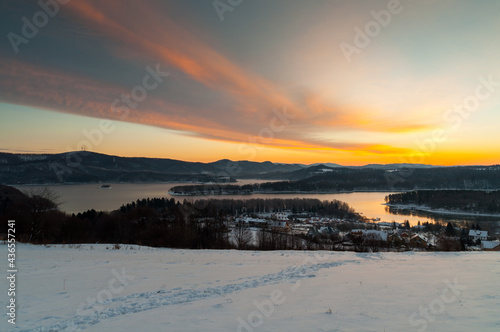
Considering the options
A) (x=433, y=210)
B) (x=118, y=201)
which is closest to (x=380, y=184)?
(x=433, y=210)

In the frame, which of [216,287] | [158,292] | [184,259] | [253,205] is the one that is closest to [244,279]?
[216,287]

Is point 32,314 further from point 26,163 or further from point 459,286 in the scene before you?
point 26,163

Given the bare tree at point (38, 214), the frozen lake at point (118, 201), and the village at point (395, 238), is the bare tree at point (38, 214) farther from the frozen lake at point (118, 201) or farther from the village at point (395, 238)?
the frozen lake at point (118, 201)

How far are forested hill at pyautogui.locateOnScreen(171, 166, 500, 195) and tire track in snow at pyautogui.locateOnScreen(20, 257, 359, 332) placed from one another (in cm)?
9700

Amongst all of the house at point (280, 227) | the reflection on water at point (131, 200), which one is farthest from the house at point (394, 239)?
the reflection on water at point (131, 200)

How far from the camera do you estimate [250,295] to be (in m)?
5.18

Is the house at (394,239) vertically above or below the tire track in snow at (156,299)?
below

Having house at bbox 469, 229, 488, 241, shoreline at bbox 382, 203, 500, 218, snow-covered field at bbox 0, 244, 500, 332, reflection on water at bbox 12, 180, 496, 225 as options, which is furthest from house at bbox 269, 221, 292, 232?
shoreline at bbox 382, 203, 500, 218

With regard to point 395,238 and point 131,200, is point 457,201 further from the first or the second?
point 131,200

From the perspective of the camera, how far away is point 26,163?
111m

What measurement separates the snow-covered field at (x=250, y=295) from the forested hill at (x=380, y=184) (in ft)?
314

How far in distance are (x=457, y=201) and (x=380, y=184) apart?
63334 mm

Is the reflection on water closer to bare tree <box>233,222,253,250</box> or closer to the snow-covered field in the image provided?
bare tree <box>233,222,253,250</box>

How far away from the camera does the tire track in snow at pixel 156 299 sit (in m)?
3.85
